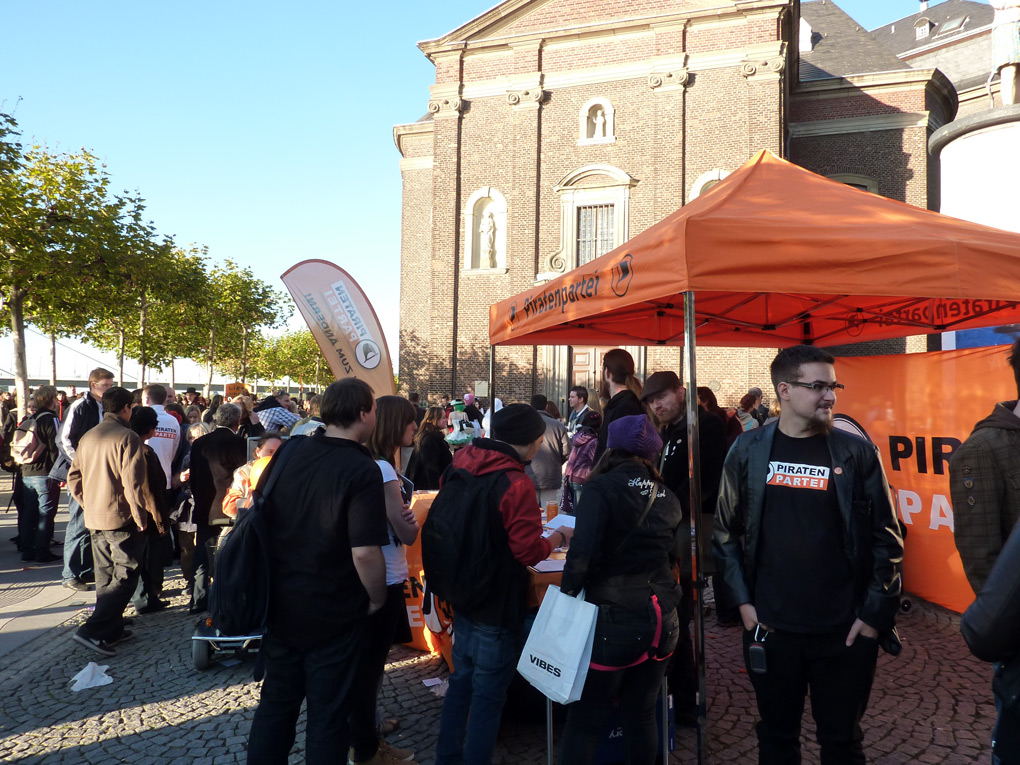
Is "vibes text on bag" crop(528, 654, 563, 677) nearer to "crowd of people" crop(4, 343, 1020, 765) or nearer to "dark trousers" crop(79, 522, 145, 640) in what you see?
"crowd of people" crop(4, 343, 1020, 765)

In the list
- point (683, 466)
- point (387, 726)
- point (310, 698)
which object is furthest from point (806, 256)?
point (387, 726)

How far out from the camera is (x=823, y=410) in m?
2.64

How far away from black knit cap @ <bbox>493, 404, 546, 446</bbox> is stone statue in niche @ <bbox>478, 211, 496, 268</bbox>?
19.5 meters

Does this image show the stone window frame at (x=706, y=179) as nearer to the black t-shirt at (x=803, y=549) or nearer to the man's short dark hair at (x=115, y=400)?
the man's short dark hair at (x=115, y=400)

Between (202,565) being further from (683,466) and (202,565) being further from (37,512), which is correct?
(683,466)

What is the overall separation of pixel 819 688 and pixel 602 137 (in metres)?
20.6

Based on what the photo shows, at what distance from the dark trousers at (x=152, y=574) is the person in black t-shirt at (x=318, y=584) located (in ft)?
12.3

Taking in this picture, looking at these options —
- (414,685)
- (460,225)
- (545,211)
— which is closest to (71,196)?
(460,225)

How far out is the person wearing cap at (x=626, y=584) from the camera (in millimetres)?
2729

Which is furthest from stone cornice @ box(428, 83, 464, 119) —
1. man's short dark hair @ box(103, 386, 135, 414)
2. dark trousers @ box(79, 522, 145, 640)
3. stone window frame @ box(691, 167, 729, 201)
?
dark trousers @ box(79, 522, 145, 640)

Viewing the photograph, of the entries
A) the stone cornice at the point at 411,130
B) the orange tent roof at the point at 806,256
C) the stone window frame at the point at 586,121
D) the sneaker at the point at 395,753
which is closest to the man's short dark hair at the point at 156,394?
the orange tent roof at the point at 806,256

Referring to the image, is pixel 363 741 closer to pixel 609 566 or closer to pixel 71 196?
pixel 609 566

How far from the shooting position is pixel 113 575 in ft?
17.4

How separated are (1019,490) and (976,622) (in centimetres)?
122
